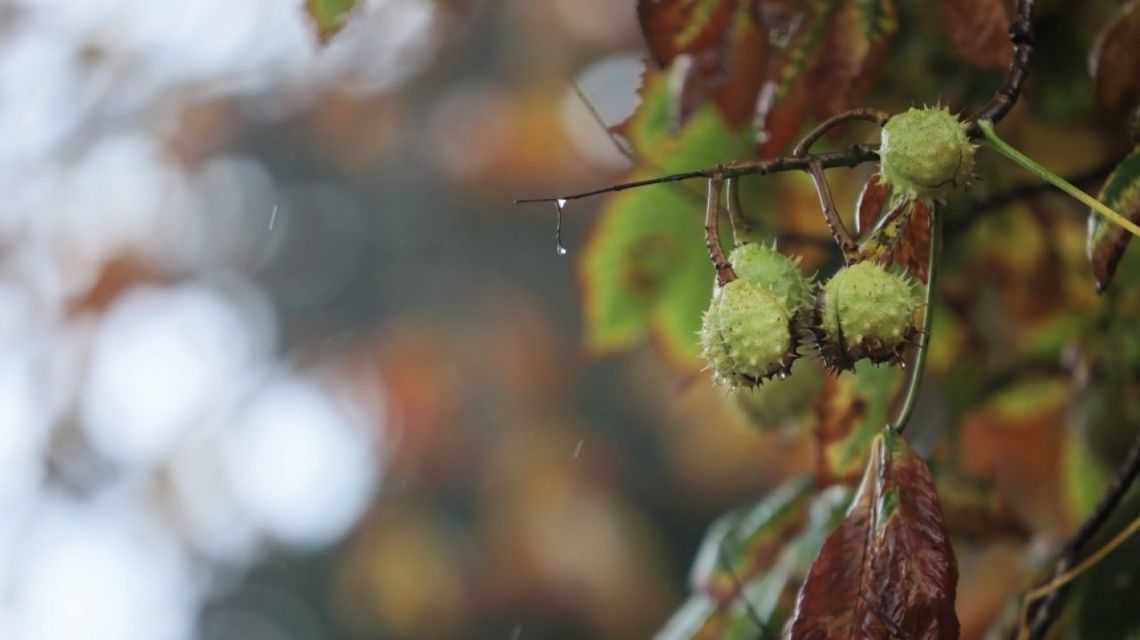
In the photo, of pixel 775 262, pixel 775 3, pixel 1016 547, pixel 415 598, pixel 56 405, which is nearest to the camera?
pixel 775 262

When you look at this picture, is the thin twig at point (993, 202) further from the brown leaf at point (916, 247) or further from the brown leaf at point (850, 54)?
the brown leaf at point (916, 247)

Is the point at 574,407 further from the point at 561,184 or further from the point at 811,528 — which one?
the point at 811,528

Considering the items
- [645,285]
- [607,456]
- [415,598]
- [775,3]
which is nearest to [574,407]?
[607,456]

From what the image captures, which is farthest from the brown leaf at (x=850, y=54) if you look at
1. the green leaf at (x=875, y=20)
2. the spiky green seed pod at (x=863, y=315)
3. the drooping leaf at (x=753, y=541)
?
the drooping leaf at (x=753, y=541)

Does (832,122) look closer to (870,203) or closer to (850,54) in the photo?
(870,203)

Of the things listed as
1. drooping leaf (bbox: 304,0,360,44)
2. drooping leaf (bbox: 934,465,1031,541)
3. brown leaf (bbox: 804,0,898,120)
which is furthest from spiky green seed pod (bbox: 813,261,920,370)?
drooping leaf (bbox: 934,465,1031,541)

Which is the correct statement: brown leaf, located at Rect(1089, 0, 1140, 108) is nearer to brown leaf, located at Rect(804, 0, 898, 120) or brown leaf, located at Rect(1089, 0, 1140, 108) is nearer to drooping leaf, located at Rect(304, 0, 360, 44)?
brown leaf, located at Rect(804, 0, 898, 120)
